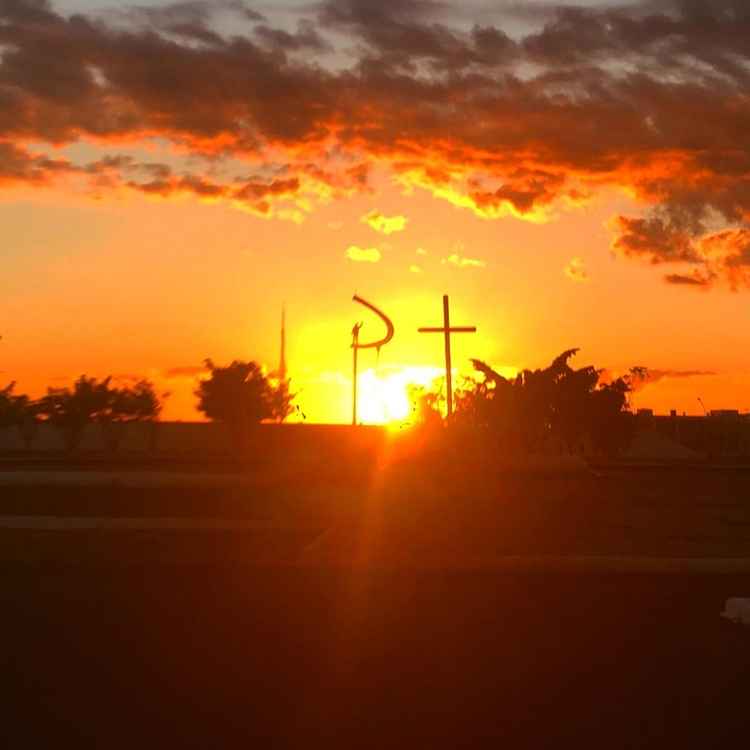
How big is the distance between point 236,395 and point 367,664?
67.3 metres

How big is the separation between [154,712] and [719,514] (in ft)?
71.4

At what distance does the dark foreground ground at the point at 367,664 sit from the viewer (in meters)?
7.20

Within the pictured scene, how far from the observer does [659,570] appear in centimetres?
1689

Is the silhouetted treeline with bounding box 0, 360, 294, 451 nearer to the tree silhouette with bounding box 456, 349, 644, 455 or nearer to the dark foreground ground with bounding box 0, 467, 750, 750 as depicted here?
the tree silhouette with bounding box 456, 349, 644, 455

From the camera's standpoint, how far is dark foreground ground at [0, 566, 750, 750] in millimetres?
7199

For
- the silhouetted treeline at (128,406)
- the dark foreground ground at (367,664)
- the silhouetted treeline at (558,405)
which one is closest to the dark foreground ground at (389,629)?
the dark foreground ground at (367,664)

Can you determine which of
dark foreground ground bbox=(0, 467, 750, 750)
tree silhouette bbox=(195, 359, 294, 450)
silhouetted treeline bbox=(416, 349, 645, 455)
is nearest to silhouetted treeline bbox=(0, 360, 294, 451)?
tree silhouette bbox=(195, 359, 294, 450)

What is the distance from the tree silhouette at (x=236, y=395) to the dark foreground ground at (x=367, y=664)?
6079 cm

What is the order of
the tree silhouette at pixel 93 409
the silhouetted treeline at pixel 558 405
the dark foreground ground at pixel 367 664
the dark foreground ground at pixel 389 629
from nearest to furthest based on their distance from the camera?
the dark foreground ground at pixel 367 664, the dark foreground ground at pixel 389 629, the silhouetted treeline at pixel 558 405, the tree silhouette at pixel 93 409

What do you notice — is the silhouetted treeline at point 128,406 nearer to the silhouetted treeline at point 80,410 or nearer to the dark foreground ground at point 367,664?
the silhouetted treeline at point 80,410

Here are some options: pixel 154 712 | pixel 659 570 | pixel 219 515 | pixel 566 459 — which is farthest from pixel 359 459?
pixel 154 712

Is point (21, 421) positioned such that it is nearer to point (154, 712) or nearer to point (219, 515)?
point (219, 515)

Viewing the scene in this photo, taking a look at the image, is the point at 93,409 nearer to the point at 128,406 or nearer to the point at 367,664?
the point at 128,406

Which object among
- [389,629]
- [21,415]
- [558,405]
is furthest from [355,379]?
[389,629]
